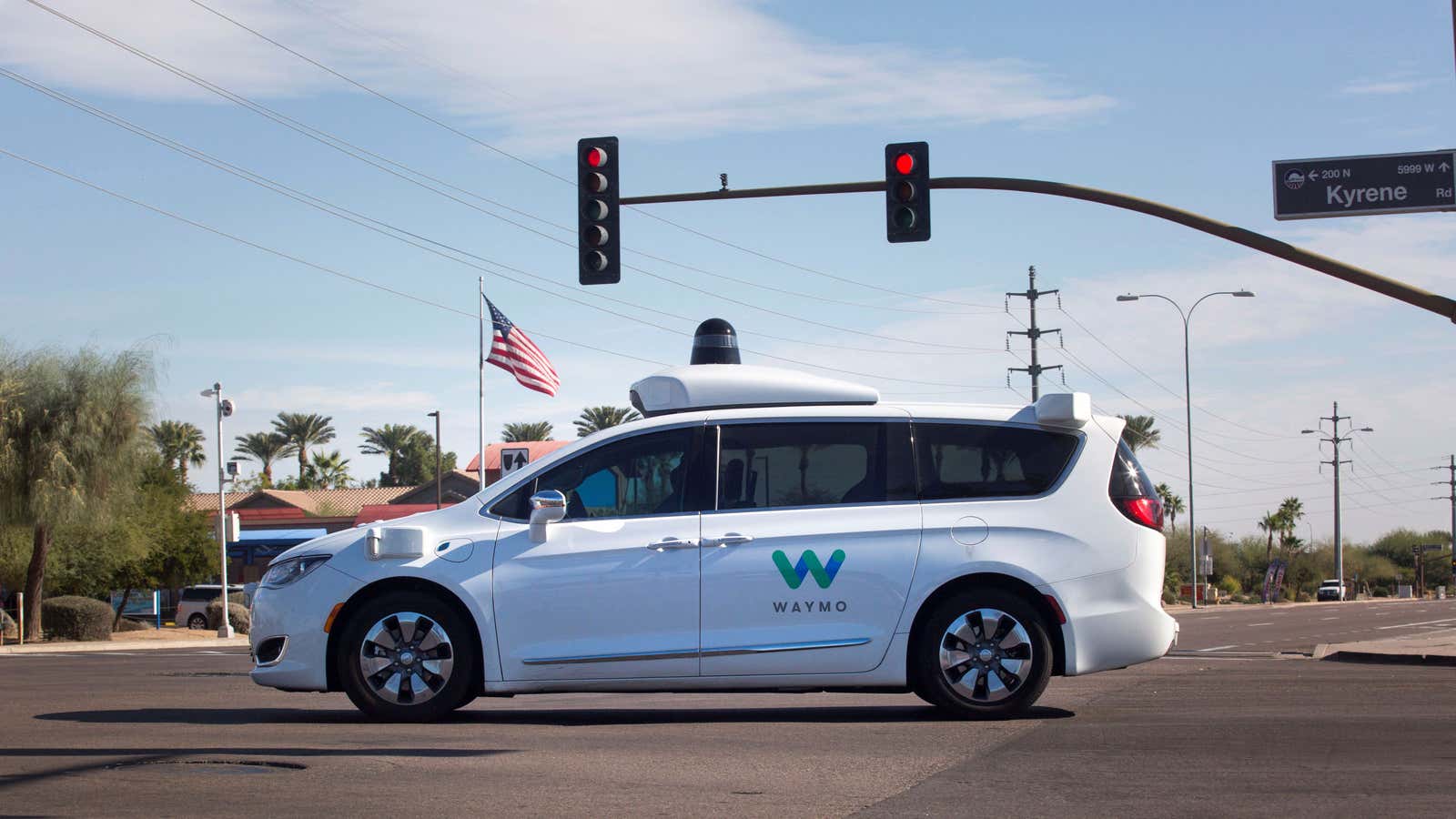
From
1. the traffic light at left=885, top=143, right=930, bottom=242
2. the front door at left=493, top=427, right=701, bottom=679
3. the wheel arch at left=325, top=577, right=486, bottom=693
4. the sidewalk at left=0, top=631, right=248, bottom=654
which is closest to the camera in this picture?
the front door at left=493, top=427, right=701, bottom=679

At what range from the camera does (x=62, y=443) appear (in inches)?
1489

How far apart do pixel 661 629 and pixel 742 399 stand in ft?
5.06

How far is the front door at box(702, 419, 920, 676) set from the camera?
27.9ft

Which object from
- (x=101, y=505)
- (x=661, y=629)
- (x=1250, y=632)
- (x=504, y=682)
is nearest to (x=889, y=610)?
(x=661, y=629)

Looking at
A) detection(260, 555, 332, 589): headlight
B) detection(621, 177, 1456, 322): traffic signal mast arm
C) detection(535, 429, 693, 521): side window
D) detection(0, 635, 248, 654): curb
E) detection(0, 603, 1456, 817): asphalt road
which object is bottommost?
detection(0, 635, 248, 654): curb

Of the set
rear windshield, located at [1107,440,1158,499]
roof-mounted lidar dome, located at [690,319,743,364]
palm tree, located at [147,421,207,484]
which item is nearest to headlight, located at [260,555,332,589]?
roof-mounted lidar dome, located at [690,319,743,364]

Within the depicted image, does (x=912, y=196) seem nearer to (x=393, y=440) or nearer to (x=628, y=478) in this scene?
(x=628, y=478)

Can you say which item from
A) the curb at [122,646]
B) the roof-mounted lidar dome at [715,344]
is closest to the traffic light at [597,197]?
the roof-mounted lidar dome at [715,344]

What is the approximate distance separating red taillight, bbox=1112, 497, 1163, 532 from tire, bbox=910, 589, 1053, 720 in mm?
911

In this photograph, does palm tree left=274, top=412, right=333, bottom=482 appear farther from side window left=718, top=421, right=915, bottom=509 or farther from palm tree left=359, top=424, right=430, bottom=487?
side window left=718, top=421, right=915, bottom=509

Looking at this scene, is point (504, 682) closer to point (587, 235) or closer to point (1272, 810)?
point (1272, 810)

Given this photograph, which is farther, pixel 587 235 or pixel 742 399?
pixel 587 235

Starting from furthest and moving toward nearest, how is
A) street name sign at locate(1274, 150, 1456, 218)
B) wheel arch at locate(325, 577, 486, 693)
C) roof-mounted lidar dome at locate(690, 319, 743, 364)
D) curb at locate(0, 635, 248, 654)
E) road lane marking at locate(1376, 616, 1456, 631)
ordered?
road lane marking at locate(1376, 616, 1456, 631) → curb at locate(0, 635, 248, 654) → street name sign at locate(1274, 150, 1456, 218) → roof-mounted lidar dome at locate(690, 319, 743, 364) → wheel arch at locate(325, 577, 486, 693)

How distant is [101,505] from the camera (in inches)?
1501
